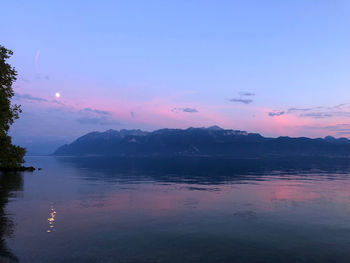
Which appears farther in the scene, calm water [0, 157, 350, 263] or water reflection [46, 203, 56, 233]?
water reflection [46, 203, 56, 233]

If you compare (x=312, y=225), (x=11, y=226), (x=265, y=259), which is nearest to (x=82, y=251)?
(x=11, y=226)

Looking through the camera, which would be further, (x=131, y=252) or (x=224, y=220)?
(x=224, y=220)

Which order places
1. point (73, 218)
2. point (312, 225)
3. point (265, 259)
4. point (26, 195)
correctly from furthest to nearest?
point (26, 195) → point (73, 218) → point (312, 225) → point (265, 259)

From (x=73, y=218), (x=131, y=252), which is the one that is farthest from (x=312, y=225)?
(x=73, y=218)

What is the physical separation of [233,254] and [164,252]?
17.4 ft

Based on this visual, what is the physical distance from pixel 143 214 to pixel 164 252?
44.8 feet

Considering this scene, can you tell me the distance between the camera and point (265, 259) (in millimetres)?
19609

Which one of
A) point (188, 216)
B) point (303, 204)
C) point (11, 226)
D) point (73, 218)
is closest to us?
point (11, 226)

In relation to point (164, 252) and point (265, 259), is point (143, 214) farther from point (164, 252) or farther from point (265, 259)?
point (265, 259)

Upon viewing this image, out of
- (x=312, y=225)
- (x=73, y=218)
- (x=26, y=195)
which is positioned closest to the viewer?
(x=312, y=225)

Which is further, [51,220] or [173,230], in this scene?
[51,220]

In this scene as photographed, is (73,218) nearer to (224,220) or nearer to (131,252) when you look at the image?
(131,252)

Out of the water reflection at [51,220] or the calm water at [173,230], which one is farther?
the water reflection at [51,220]

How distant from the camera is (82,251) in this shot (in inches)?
814
